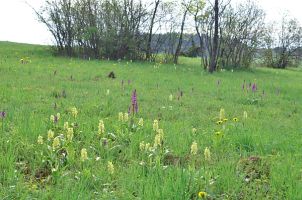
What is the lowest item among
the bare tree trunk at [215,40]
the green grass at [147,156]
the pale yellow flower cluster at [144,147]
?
the green grass at [147,156]

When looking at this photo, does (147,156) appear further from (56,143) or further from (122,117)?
(122,117)

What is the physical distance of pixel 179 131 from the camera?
587cm

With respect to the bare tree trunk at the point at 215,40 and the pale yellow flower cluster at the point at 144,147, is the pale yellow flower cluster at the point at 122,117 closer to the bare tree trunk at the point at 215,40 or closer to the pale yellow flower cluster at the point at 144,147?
the pale yellow flower cluster at the point at 144,147

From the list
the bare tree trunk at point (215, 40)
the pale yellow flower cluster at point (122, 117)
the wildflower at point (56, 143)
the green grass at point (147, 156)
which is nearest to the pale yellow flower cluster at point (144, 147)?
the green grass at point (147, 156)

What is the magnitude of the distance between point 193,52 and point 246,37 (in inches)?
382

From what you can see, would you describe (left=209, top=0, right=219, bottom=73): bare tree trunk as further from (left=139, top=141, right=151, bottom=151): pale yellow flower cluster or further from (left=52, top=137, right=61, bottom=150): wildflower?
(left=52, top=137, right=61, bottom=150): wildflower

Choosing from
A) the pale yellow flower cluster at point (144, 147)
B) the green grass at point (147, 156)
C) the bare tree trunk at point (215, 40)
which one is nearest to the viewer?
the green grass at point (147, 156)

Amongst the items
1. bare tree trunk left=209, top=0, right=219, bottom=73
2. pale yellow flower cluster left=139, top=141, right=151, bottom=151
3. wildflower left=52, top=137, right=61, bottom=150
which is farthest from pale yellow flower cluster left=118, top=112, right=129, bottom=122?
bare tree trunk left=209, top=0, right=219, bottom=73

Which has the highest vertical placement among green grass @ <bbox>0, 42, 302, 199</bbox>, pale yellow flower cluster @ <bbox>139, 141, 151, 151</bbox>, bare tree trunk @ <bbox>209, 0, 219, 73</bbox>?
bare tree trunk @ <bbox>209, 0, 219, 73</bbox>

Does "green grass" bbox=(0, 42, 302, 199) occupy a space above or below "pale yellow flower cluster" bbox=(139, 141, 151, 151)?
below

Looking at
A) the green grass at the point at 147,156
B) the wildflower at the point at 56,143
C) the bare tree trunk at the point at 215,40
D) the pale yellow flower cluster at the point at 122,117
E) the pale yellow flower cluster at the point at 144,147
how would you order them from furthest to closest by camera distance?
1. the bare tree trunk at the point at 215,40
2. the pale yellow flower cluster at the point at 122,117
3. the pale yellow flower cluster at the point at 144,147
4. the wildflower at the point at 56,143
5. the green grass at the point at 147,156

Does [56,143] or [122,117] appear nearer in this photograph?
[56,143]

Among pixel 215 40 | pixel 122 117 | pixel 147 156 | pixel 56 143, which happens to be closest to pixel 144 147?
pixel 147 156

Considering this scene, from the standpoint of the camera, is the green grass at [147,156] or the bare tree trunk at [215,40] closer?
the green grass at [147,156]
